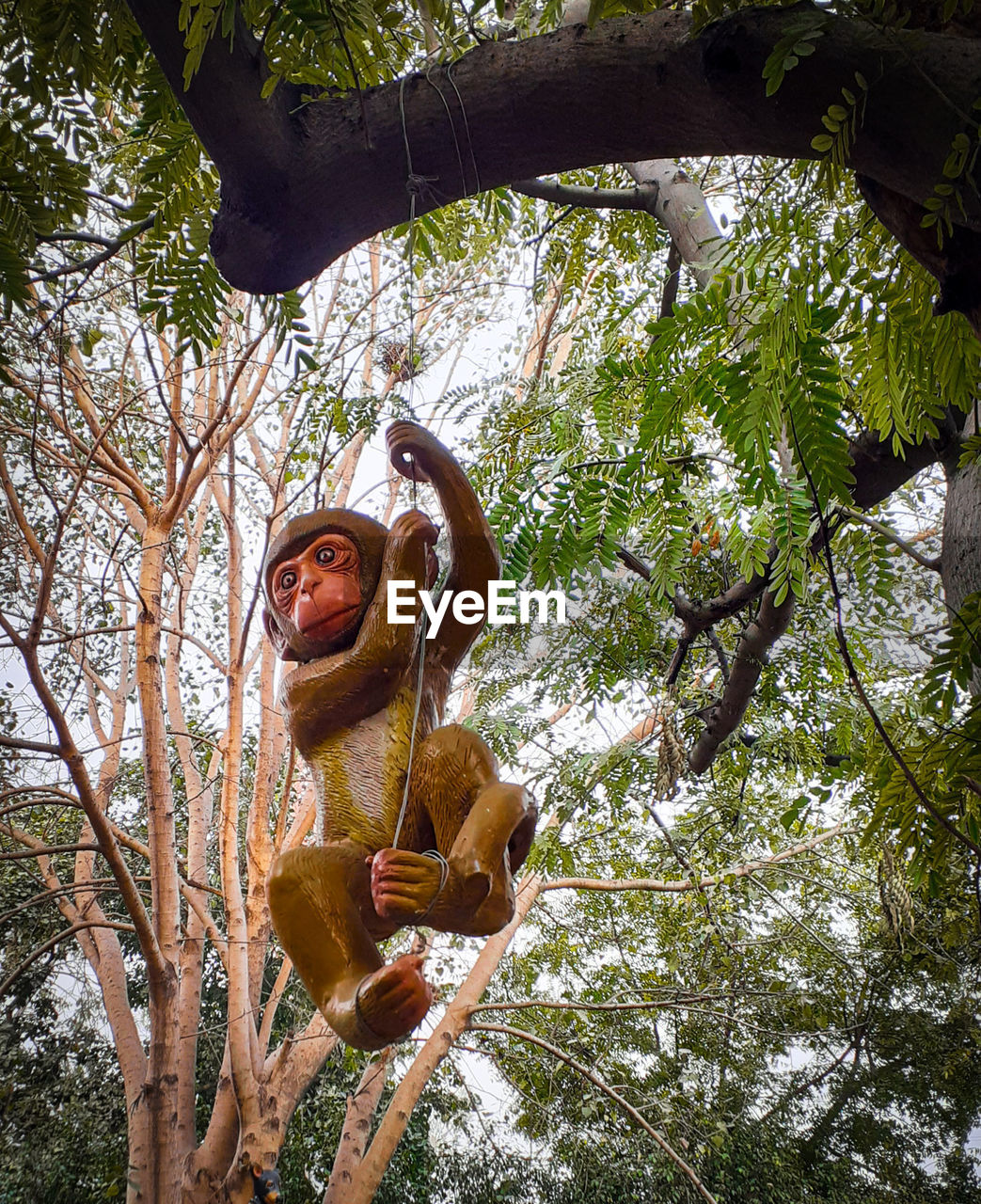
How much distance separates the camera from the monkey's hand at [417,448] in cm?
139

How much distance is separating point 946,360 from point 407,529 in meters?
0.83

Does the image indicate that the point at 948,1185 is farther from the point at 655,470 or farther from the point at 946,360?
the point at 946,360

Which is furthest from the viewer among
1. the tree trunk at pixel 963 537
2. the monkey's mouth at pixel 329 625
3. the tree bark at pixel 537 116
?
the tree trunk at pixel 963 537

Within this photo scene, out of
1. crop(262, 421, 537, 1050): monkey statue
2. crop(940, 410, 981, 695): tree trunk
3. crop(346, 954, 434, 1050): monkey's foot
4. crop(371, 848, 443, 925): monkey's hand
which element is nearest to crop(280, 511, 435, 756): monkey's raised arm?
crop(262, 421, 537, 1050): monkey statue

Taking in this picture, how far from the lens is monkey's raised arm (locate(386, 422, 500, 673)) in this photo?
138 cm

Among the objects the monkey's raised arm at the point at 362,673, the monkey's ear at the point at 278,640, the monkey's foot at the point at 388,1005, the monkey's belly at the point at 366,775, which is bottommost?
the monkey's foot at the point at 388,1005

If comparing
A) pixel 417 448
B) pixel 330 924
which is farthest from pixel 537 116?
pixel 330 924

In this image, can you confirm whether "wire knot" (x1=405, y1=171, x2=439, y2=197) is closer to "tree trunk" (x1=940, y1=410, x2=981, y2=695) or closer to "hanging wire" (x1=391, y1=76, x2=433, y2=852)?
"hanging wire" (x1=391, y1=76, x2=433, y2=852)

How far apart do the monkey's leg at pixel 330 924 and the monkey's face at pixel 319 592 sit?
1.07ft

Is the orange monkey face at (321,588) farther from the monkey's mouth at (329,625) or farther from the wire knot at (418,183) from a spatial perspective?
the wire knot at (418,183)

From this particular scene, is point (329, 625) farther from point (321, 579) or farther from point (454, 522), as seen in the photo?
point (454, 522)

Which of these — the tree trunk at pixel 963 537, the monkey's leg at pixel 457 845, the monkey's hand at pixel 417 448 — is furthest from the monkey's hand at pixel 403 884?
the tree trunk at pixel 963 537

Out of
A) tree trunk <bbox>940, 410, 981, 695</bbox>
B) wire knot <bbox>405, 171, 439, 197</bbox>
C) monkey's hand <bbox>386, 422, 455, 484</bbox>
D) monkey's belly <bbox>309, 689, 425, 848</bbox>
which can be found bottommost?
monkey's belly <bbox>309, 689, 425, 848</bbox>

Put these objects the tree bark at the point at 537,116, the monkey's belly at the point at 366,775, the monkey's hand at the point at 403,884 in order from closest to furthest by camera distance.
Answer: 1. the tree bark at the point at 537,116
2. the monkey's hand at the point at 403,884
3. the monkey's belly at the point at 366,775
